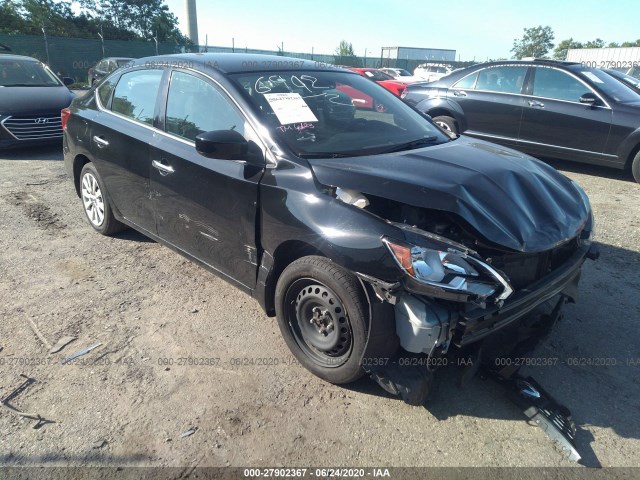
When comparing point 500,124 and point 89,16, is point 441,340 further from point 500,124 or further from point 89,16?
point 89,16

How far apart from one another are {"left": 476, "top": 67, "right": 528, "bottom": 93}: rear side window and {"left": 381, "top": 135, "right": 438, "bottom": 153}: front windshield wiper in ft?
16.5

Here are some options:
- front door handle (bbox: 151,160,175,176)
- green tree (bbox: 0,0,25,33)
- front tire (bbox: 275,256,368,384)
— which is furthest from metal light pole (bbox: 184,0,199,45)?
front tire (bbox: 275,256,368,384)

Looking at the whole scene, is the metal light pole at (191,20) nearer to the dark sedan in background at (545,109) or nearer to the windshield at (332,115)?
the dark sedan in background at (545,109)

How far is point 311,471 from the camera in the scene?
87.9 inches

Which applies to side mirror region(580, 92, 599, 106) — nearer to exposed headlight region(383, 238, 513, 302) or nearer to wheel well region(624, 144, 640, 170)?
wheel well region(624, 144, 640, 170)

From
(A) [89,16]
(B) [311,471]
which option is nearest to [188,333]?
(B) [311,471]

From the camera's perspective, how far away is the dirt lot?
91.8 inches

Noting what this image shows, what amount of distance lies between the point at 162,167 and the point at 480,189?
2250mm

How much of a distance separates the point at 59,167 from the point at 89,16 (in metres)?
41.0

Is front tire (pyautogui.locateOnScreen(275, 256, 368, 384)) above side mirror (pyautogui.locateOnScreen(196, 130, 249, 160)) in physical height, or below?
below

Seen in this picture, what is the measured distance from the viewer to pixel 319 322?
2750 mm

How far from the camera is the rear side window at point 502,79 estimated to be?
774cm

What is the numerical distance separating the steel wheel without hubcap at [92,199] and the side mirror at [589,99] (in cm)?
664

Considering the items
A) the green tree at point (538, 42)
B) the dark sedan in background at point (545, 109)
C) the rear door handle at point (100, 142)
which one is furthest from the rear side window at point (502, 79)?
the green tree at point (538, 42)
